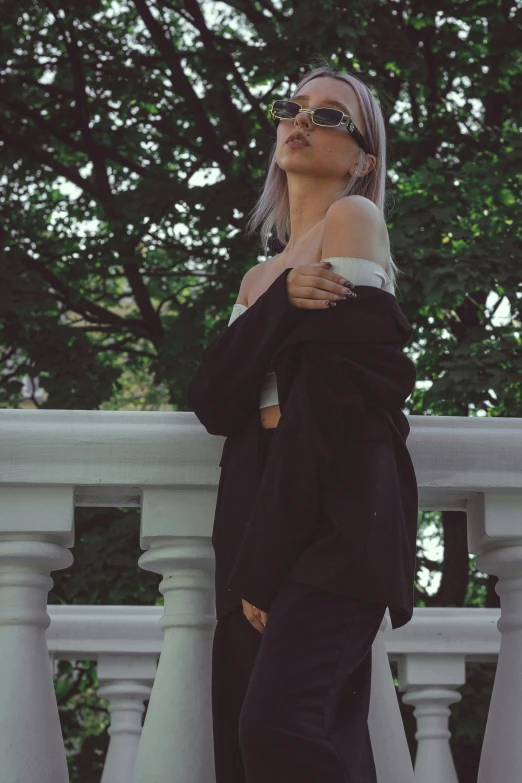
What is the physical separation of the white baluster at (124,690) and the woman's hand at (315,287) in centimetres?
160

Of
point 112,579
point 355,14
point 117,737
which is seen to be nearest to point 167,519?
point 117,737

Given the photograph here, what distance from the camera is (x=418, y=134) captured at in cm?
830

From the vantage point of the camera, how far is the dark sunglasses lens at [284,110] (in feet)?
7.73

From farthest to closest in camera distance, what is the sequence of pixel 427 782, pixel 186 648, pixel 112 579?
pixel 112 579, pixel 427 782, pixel 186 648

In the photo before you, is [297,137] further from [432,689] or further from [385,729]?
[432,689]

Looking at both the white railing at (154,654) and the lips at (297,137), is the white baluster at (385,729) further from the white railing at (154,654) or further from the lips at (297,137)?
the lips at (297,137)

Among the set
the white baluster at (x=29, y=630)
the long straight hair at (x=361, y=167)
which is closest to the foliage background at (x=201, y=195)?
the long straight hair at (x=361, y=167)

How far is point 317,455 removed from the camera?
186 centimetres

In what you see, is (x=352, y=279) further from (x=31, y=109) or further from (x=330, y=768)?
(x=31, y=109)

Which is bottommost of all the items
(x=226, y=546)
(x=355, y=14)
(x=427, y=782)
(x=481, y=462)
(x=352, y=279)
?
(x=427, y=782)

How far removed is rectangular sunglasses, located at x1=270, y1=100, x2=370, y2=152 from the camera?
7.66 ft

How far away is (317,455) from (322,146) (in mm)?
795

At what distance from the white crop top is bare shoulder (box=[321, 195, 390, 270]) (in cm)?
2

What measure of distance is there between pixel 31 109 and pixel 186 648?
24.8 feet
